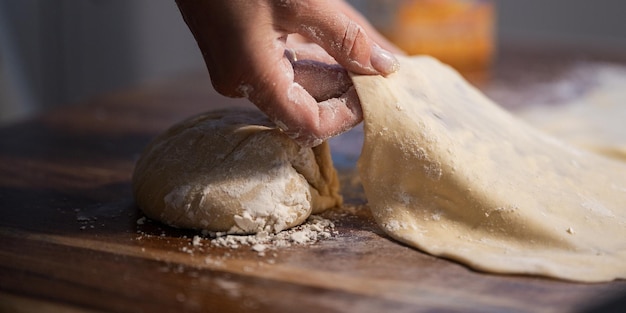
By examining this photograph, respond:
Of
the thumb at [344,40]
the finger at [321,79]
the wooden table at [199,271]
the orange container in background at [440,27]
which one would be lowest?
the wooden table at [199,271]

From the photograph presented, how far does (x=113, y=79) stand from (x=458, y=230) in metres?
3.43

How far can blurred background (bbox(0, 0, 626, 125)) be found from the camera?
3.95m

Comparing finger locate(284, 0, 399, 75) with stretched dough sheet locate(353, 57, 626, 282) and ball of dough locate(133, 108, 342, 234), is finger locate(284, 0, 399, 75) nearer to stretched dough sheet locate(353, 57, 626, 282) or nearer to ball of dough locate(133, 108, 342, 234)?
stretched dough sheet locate(353, 57, 626, 282)

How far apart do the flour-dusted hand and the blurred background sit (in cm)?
236

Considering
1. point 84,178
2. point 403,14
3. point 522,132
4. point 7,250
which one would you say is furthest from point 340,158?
point 403,14

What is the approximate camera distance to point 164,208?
1378 mm

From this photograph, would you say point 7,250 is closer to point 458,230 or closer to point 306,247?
point 306,247

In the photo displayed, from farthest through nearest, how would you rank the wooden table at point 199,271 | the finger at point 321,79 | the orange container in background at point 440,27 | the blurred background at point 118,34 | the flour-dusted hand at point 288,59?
the blurred background at point 118,34 → the orange container in background at point 440,27 → the finger at point 321,79 → the flour-dusted hand at point 288,59 → the wooden table at point 199,271

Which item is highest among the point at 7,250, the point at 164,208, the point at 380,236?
the point at 380,236

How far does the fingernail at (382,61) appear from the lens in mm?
1417

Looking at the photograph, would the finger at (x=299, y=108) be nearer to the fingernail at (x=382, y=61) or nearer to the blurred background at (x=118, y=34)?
the fingernail at (x=382, y=61)

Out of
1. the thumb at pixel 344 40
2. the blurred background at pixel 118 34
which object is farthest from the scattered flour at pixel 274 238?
the blurred background at pixel 118 34

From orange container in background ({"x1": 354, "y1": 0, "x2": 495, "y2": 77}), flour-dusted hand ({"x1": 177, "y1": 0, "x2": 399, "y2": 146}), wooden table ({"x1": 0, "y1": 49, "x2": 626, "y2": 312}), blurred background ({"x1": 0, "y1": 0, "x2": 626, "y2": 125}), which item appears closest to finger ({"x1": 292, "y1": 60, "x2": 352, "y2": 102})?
flour-dusted hand ({"x1": 177, "y1": 0, "x2": 399, "y2": 146})

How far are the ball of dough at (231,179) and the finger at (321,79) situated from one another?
100 mm
